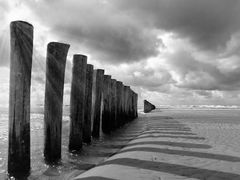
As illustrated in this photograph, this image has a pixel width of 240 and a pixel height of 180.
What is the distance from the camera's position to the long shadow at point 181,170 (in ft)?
11.0

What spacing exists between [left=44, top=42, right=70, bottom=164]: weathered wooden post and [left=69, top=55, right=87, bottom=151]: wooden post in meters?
1.01

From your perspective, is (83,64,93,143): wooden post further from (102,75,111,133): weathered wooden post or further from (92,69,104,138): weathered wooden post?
(102,75,111,133): weathered wooden post

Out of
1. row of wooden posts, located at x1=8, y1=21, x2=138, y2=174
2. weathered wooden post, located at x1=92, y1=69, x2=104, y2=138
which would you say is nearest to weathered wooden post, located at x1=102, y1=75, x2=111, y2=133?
weathered wooden post, located at x1=92, y1=69, x2=104, y2=138

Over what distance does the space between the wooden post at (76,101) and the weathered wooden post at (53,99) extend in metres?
1.01

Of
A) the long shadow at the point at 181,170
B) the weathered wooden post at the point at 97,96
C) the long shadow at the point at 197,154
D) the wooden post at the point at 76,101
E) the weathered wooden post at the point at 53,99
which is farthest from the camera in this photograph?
the weathered wooden post at the point at 97,96

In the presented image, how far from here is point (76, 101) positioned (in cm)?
619

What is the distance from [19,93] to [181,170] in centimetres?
263

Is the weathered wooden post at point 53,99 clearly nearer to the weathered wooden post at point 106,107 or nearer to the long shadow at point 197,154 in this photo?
the long shadow at point 197,154

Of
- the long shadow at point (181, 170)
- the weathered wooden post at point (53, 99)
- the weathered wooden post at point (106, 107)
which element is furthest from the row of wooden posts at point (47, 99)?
the weathered wooden post at point (106, 107)

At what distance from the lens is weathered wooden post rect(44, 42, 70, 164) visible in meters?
5.03

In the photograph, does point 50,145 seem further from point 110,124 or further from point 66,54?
point 110,124

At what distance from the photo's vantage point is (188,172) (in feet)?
11.7

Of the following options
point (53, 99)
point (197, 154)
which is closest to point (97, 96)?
point (53, 99)

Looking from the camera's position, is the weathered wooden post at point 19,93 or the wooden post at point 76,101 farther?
the wooden post at point 76,101
